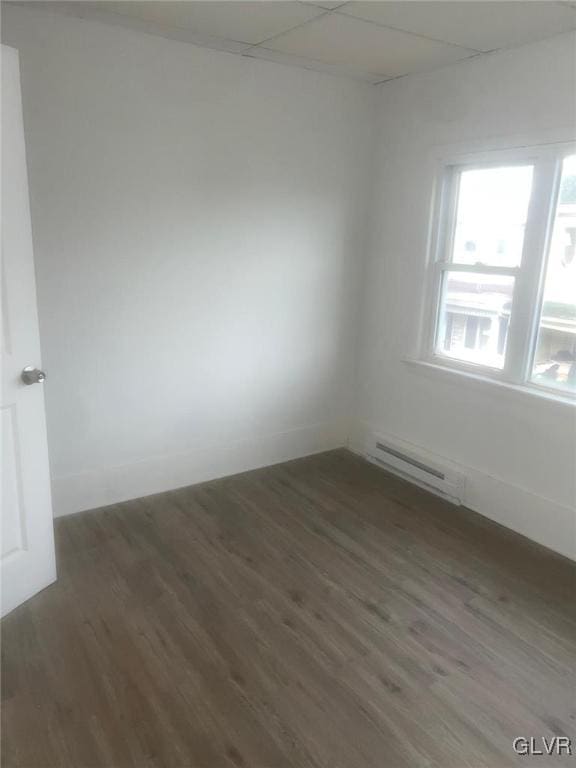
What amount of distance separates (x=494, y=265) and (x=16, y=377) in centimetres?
259

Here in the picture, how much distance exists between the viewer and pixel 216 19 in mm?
2645

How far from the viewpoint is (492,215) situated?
3.25 metres

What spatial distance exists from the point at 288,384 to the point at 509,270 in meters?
1.60

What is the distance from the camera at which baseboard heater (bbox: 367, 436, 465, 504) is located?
351cm

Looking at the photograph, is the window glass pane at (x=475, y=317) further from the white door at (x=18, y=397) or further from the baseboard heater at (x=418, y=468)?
the white door at (x=18, y=397)

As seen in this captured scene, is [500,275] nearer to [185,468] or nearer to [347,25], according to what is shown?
[347,25]

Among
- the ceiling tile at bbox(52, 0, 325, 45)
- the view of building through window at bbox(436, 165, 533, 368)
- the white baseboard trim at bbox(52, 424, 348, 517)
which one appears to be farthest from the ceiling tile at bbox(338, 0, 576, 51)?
the white baseboard trim at bbox(52, 424, 348, 517)

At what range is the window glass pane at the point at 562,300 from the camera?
2.86 meters

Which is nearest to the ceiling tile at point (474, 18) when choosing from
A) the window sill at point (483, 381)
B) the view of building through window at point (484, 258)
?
the view of building through window at point (484, 258)

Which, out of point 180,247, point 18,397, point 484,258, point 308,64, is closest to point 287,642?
point 18,397

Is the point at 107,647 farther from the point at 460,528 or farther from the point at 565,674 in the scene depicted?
the point at 460,528

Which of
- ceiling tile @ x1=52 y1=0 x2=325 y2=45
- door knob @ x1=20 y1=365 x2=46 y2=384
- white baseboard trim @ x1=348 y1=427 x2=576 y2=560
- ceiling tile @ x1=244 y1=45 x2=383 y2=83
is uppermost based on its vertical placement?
ceiling tile @ x1=244 y1=45 x2=383 y2=83

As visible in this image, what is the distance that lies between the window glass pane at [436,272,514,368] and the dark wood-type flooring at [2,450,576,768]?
1.01 meters

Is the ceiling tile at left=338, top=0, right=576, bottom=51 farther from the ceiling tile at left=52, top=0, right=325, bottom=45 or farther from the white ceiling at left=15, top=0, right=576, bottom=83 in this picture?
the ceiling tile at left=52, top=0, right=325, bottom=45
